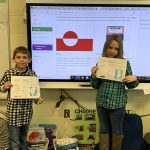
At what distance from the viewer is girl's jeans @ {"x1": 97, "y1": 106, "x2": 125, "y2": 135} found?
7.28 feet

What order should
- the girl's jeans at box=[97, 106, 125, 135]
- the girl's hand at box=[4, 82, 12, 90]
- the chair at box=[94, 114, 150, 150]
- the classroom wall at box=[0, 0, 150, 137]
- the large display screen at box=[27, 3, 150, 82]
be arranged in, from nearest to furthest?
1. the girl's hand at box=[4, 82, 12, 90]
2. the girl's jeans at box=[97, 106, 125, 135]
3. the large display screen at box=[27, 3, 150, 82]
4. the chair at box=[94, 114, 150, 150]
5. the classroom wall at box=[0, 0, 150, 137]

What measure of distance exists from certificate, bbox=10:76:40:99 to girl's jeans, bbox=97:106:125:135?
21.7 inches

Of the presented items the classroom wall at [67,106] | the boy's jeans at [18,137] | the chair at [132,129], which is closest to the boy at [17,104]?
the boy's jeans at [18,137]

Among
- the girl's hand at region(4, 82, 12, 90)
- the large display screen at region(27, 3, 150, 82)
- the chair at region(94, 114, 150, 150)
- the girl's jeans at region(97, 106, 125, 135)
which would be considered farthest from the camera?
the chair at region(94, 114, 150, 150)

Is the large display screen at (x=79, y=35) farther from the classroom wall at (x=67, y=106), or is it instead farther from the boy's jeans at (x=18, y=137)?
the boy's jeans at (x=18, y=137)

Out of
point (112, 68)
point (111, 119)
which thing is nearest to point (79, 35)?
point (112, 68)

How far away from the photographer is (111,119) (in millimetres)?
2256

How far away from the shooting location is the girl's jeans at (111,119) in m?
2.22

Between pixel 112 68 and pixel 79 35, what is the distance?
523mm

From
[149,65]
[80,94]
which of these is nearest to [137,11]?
[149,65]

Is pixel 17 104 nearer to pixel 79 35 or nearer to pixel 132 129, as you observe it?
pixel 79 35

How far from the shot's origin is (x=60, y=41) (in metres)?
2.51

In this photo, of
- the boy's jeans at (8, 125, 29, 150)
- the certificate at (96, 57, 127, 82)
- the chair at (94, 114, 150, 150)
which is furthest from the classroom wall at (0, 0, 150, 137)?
the certificate at (96, 57, 127, 82)

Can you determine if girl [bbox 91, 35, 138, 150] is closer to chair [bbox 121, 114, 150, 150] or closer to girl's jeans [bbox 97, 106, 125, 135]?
girl's jeans [bbox 97, 106, 125, 135]
